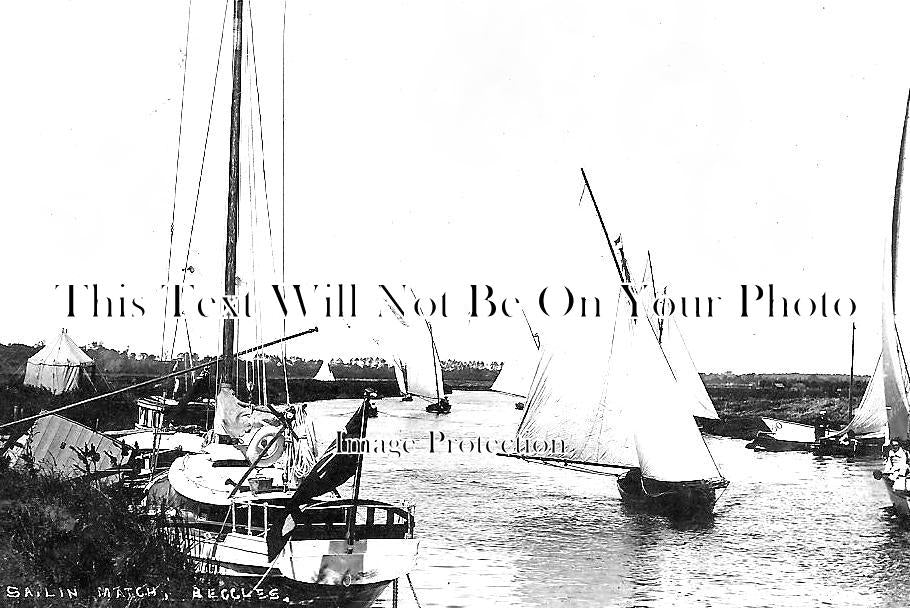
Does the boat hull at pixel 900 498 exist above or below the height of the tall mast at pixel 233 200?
below

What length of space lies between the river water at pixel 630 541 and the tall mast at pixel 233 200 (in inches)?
192

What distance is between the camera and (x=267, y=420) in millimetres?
15656

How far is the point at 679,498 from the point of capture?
2325cm

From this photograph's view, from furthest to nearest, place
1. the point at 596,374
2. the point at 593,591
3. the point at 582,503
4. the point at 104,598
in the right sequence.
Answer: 1. the point at 582,503
2. the point at 596,374
3. the point at 593,591
4. the point at 104,598

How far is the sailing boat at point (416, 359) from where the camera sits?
141ft

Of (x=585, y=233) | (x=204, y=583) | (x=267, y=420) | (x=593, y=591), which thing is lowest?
(x=593, y=591)

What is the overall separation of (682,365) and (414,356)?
15.3 meters

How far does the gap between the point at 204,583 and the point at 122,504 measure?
3.05m

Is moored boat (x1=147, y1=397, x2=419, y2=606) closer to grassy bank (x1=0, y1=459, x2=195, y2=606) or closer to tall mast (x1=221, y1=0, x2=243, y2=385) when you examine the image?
grassy bank (x1=0, y1=459, x2=195, y2=606)

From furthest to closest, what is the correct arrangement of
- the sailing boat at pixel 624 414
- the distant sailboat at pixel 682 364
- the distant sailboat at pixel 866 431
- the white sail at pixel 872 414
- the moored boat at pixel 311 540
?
the distant sailboat at pixel 866 431 → the white sail at pixel 872 414 → the distant sailboat at pixel 682 364 → the sailing boat at pixel 624 414 → the moored boat at pixel 311 540

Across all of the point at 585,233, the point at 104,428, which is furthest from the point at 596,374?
the point at 104,428

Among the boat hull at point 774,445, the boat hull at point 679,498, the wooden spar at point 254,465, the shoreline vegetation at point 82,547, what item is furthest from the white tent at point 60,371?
the boat hull at point 774,445

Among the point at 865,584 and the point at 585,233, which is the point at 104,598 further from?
the point at 585,233

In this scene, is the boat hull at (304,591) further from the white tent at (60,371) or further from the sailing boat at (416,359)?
the sailing boat at (416,359)
